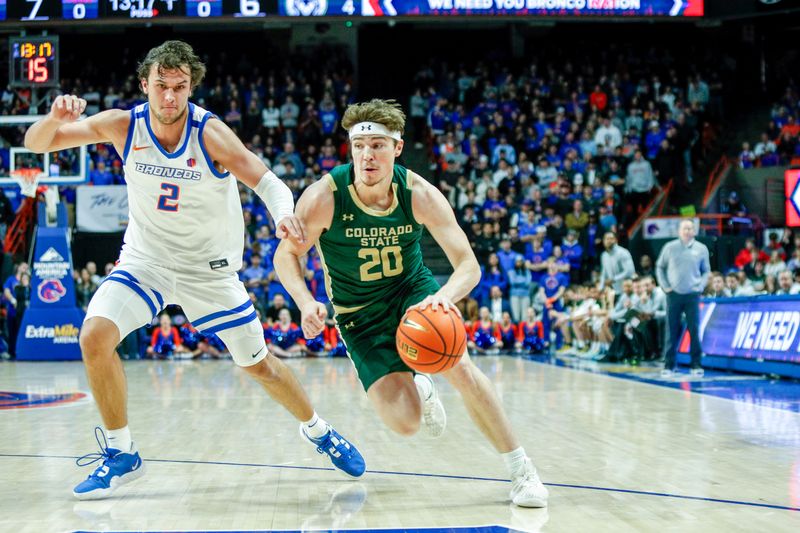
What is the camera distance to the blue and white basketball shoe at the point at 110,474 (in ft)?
13.8

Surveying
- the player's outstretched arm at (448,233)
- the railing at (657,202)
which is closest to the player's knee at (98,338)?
the player's outstretched arm at (448,233)

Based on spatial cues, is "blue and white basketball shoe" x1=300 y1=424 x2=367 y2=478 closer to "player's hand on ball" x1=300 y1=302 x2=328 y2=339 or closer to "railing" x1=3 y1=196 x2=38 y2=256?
"player's hand on ball" x1=300 y1=302 x2=328 y2=339

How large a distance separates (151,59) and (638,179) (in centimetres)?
1647

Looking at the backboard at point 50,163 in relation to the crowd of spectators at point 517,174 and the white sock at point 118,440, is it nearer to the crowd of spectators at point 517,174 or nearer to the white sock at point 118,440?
the crowd of spectators at point 517,174

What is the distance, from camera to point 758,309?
1073 centimetres

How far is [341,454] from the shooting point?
4.73 metres

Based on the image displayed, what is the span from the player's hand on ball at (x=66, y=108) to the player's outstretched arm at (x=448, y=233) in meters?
1.61

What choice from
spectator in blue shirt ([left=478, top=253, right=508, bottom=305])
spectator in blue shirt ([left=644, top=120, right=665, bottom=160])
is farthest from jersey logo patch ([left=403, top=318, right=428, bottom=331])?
spectator in blue shirt ([left=644, top=120, right=665, bottom=160])

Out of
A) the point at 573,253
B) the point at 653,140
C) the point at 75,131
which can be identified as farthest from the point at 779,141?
the point at 75,131

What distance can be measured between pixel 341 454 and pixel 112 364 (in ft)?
4.01

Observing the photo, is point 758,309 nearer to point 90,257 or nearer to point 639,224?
point 639,224

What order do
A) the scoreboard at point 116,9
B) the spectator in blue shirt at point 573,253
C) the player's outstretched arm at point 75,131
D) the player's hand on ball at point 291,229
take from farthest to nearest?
the spectator in blue shirt at point 573,253, the scoreboard at point 116,9, the player's outstretched arm at point 75,131, the player's hand on ball at point 291,229

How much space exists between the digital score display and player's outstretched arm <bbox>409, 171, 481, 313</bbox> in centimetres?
1095

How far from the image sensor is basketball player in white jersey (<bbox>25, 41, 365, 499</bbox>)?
4.37 m
